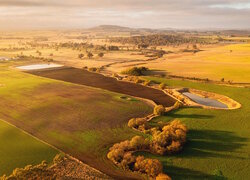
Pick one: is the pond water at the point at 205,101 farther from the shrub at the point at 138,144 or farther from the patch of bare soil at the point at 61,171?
the patch of bare soil at the point at 61,171

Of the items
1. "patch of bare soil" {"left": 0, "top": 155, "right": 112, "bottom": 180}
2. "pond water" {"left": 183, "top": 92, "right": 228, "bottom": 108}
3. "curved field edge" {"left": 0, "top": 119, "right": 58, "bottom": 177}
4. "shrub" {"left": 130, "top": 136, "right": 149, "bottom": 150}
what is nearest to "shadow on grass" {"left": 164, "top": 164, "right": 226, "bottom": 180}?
"shrub" {"left": 130, "top": 136, "right": 149, "bottom": 150}

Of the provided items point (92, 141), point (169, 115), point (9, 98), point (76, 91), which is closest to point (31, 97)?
point (9, 98)

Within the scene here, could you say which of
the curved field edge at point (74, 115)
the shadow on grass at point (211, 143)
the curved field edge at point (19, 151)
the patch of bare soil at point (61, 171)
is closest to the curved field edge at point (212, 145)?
the shadow on grass at point (211, 143)

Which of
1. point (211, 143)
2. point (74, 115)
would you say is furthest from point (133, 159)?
point (74, 115)

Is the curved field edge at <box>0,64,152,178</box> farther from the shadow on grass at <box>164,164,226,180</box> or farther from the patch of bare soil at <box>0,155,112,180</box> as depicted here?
the shadow on grass at <box>164,164,226,180</box>

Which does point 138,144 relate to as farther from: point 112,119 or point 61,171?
point 112,119
